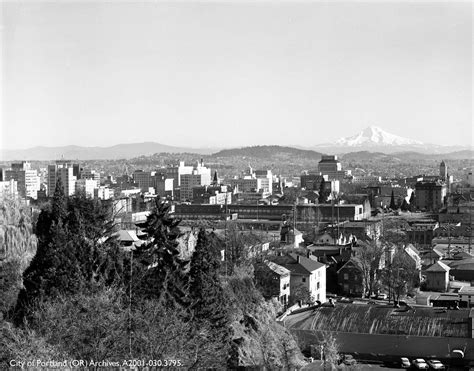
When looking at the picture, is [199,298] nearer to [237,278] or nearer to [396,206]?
[237,278]

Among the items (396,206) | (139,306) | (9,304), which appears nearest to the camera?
(139,306)

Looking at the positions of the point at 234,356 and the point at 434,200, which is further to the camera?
the point at 434,200

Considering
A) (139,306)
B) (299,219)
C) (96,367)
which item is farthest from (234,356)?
(299,219)

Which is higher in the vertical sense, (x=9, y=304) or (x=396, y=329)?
(x=9, y=304)

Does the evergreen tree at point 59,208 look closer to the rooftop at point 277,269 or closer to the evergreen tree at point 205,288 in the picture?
the evergreen tree at point 205,288

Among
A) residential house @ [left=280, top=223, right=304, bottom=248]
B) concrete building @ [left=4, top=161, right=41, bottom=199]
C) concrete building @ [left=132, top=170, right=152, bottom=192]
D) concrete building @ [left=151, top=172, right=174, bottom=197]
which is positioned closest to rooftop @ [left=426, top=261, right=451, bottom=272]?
residential house @ [left=280, top=223, right=304, bottom=248]

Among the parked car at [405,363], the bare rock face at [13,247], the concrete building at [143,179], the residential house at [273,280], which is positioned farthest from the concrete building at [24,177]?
the parked car at [405,363]

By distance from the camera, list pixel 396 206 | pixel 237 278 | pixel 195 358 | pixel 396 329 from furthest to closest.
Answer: pixel 396 206
pixel 237 278
pixel 396 329
pixel 195 358
